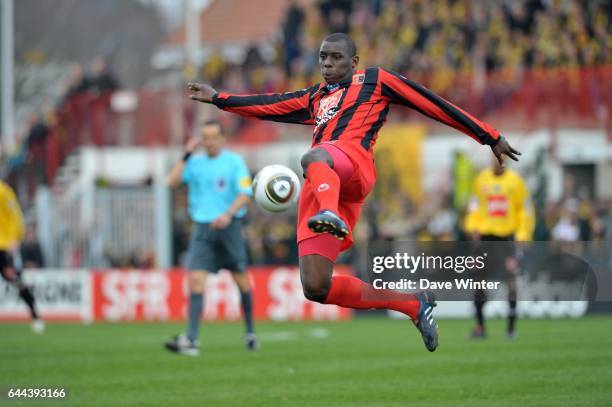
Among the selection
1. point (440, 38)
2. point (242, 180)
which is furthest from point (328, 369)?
point (440, 38)

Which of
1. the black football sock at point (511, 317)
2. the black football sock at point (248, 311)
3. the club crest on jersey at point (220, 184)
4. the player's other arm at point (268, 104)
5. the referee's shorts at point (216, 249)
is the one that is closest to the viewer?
the player's other arm at point (268, 104)

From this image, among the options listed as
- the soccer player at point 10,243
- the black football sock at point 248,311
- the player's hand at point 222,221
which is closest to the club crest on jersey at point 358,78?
the player's hand at point 222,221

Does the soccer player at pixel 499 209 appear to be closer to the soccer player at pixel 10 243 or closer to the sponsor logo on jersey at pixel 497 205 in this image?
the sponsor logo on jersey at pixel 497 205

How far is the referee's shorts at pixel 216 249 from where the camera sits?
43.1ft

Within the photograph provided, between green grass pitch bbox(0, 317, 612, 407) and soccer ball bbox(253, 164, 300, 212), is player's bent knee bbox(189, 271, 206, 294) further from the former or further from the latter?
soccer ball bbox(253, 164, 300, 212)

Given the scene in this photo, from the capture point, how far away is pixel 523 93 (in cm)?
2245

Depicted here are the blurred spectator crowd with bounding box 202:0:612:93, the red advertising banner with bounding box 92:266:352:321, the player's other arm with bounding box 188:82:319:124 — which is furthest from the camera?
the blurred spectator crowd with bounding box 202:0:612:93

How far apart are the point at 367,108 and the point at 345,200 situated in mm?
704

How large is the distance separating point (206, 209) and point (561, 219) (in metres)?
9.50

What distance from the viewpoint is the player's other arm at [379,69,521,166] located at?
826cm

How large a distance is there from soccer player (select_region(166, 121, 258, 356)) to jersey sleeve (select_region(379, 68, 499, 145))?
4688 mm

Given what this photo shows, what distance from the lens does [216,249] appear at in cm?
1331

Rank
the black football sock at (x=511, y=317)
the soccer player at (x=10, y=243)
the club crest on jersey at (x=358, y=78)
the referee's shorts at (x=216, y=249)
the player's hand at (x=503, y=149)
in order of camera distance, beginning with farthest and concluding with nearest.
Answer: the soccer player at (x=10, y=243), the black football sock at (x=511, y=317), the referee's shorts at (x=216, y=249), the club crest on jersey at (x=358, y=78), the player's hand at (x=503, y=149)

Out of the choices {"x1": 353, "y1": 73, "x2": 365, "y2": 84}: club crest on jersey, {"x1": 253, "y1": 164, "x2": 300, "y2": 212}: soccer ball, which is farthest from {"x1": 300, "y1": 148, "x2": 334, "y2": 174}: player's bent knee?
{"x1": 353, "y1": 73, "x2": 365, "y2": 84}: club crest on jersey
